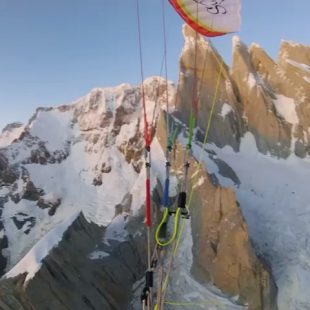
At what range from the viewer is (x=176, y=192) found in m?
37.0

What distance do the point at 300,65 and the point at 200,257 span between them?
95.4 ft

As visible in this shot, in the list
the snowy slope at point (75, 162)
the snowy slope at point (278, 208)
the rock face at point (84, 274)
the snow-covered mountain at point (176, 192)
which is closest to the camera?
the rock face at point (84, 274)

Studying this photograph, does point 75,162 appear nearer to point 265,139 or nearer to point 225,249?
point 265,139

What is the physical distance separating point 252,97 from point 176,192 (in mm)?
20321

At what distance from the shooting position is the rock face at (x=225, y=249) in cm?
3344

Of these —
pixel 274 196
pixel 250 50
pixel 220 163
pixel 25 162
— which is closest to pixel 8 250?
pixel 25 162

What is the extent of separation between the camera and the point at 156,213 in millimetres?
38312

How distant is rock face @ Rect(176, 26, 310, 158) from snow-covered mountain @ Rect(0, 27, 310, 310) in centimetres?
14

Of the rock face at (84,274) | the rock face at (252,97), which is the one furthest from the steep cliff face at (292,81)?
the rock face at (84,274)

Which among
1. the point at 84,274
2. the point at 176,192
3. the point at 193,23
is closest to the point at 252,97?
the point at 176,192

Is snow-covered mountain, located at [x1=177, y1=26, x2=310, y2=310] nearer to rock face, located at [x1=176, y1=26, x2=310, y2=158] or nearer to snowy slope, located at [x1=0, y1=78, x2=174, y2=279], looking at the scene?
rock face, located at [x1=176, y1=26, x2=310, y2=158]

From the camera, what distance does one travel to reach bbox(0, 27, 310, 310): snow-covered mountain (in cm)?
3316

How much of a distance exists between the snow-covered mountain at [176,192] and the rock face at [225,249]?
81mm

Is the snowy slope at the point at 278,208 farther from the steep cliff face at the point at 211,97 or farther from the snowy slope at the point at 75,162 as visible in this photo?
the snowy slope at the point at 75,162
